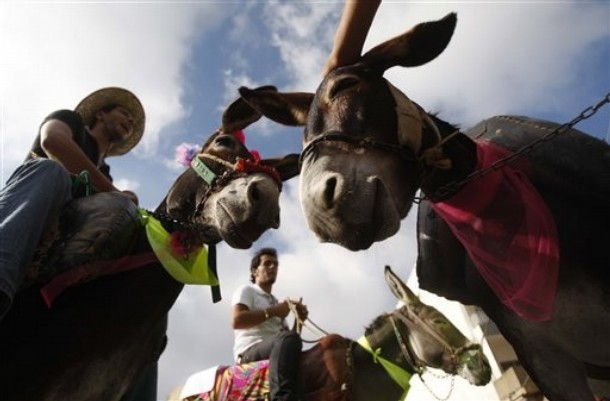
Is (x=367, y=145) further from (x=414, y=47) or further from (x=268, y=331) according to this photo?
(x=268, y=331)

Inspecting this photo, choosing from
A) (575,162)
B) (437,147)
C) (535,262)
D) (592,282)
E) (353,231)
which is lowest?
(592,282)

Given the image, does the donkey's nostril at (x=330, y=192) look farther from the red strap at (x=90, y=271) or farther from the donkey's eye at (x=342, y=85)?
the red strap at (x=90, y=271)

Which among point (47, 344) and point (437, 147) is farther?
point (437, 147)

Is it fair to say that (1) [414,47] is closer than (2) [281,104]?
Yes

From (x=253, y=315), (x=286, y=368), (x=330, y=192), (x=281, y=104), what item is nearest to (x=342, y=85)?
(x=281, y=104)

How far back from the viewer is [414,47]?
2664 mm

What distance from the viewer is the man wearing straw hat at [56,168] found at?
2289 millimetres

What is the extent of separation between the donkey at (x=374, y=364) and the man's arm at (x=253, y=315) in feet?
1.96

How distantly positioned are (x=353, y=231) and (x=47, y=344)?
74.9 inches

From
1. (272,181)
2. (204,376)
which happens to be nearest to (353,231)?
(272,181)

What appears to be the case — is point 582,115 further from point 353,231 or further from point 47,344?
point 47,344

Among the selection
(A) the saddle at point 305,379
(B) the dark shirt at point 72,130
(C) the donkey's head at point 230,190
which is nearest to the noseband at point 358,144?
(C) the donkey's head at point 230,190

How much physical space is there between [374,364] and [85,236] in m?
4.43

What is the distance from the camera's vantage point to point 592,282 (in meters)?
2.62
